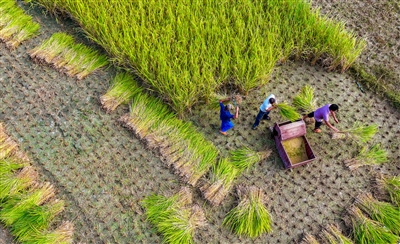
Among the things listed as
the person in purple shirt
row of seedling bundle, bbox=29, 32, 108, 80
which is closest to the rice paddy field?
row of seedling bundle, bbox=29, 32, 108, 80

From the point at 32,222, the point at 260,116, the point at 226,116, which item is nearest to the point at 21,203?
the point at 32,222

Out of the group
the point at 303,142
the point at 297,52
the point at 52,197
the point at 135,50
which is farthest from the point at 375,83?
the point at 52,197

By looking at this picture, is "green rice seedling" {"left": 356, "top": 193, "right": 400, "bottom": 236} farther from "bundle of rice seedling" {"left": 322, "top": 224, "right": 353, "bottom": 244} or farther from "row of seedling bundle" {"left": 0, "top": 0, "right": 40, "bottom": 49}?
"row of seedling bundle" {"left": 0, "top": 0, "right": 40, "bottom": 49}

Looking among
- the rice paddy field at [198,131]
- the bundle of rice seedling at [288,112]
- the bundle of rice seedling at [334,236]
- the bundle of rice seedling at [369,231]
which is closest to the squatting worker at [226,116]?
the rice paddy field at [198,131]

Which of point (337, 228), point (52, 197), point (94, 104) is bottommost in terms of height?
point (337, 228)

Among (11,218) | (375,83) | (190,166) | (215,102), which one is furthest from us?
(375,83)

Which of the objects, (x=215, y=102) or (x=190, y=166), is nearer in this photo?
(x=190, y=166)

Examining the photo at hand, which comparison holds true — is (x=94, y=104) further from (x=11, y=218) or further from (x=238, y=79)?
(x=238, y=79)
